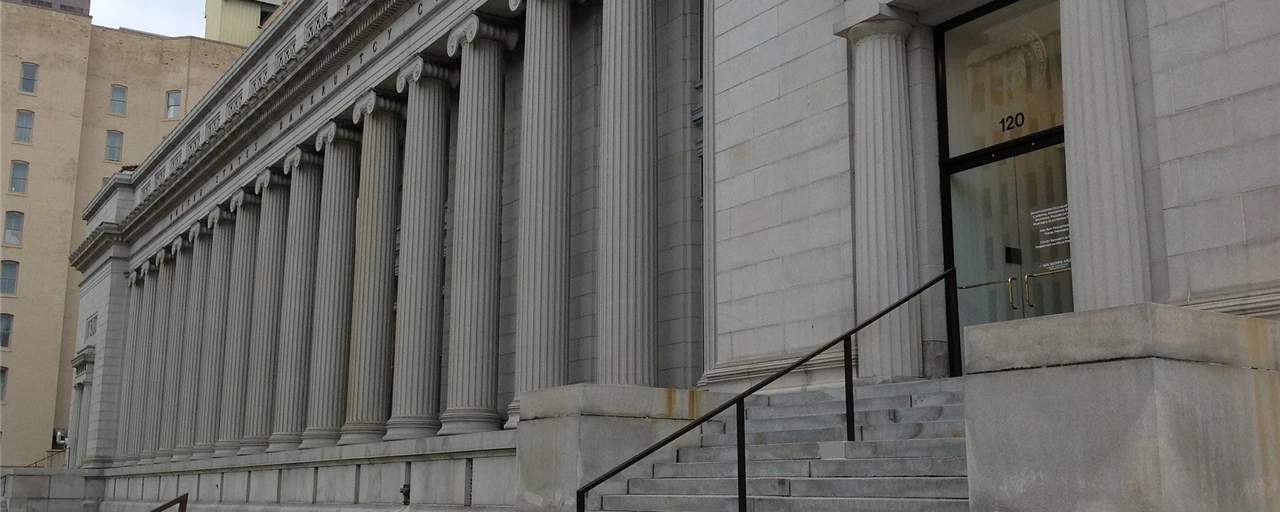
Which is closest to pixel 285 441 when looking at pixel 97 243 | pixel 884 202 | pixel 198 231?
pixel 198 231

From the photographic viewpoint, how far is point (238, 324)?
38312mm

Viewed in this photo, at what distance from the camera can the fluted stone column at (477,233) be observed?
24547 mm

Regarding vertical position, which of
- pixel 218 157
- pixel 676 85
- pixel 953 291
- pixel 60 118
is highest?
pixel 60 118

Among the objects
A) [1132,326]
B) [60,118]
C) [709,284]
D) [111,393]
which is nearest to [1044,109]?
[709,284]

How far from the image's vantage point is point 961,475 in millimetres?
10656

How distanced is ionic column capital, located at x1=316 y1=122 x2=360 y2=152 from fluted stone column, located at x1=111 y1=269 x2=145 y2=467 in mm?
20876

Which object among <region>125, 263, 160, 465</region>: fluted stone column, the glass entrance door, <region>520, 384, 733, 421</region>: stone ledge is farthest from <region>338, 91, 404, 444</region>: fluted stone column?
<region>125, 263, 160, 465</region>: fluted stone column

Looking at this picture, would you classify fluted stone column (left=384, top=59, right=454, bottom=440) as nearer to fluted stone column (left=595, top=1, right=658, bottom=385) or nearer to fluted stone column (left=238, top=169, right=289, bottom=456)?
fluted stone column (left=595, top=1, right=658, bottom=385)

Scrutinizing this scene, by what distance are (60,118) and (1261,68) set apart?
75702mm

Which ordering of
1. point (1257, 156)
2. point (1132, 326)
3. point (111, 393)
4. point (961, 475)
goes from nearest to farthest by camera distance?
1. point (1132, 326)
2. point (961, 475)
3. point (1257, 156)
4. point (111, 393)

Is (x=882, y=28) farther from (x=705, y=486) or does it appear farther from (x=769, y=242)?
(x=705, y=486)

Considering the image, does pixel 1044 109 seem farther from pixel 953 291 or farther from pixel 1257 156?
pixel 1257 156

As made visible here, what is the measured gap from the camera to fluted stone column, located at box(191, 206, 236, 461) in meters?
39.4

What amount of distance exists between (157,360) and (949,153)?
37.1 metres
